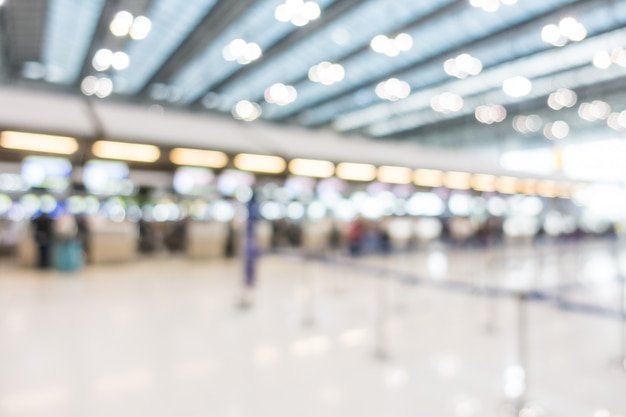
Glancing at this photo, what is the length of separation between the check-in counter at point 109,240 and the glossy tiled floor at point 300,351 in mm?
3075

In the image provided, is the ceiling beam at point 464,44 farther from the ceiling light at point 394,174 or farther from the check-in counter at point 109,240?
the check-in counter at point 109,240

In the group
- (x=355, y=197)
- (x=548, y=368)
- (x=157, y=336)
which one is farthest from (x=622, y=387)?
(x=355, y=197)

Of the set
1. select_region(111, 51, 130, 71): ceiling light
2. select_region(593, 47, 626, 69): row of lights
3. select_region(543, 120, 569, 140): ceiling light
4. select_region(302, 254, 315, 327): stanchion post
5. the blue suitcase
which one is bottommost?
select_region(302, 254, 315, 327): stanchion post

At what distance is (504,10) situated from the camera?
1015 centimetres

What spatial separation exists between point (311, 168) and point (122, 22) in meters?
5.01

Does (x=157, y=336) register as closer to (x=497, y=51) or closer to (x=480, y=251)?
(x=497, y=51)

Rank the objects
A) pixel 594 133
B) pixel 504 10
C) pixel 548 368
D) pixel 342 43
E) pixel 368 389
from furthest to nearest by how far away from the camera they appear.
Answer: pixel 594 133 → pixel 342 43 → pixel 504 10 → pixel 548 368 → pixel 368 389

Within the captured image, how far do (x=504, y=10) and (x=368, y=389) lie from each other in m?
10.4

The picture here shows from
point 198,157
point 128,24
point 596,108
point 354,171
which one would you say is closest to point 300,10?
point 198,157

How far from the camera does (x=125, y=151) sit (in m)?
7.07

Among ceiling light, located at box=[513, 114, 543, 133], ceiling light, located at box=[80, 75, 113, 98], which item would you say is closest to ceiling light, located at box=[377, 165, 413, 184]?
ceiling light, located at box=[80, 75, 113, 98]

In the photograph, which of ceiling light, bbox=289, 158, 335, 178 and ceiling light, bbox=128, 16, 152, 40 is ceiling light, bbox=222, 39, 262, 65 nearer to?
ceiling light, bbox=128, 16, 152, 40

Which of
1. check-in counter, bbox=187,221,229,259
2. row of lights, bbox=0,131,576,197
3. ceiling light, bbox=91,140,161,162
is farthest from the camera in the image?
check-in counter, bbox=187,221,229,259

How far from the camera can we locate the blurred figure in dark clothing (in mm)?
9602
